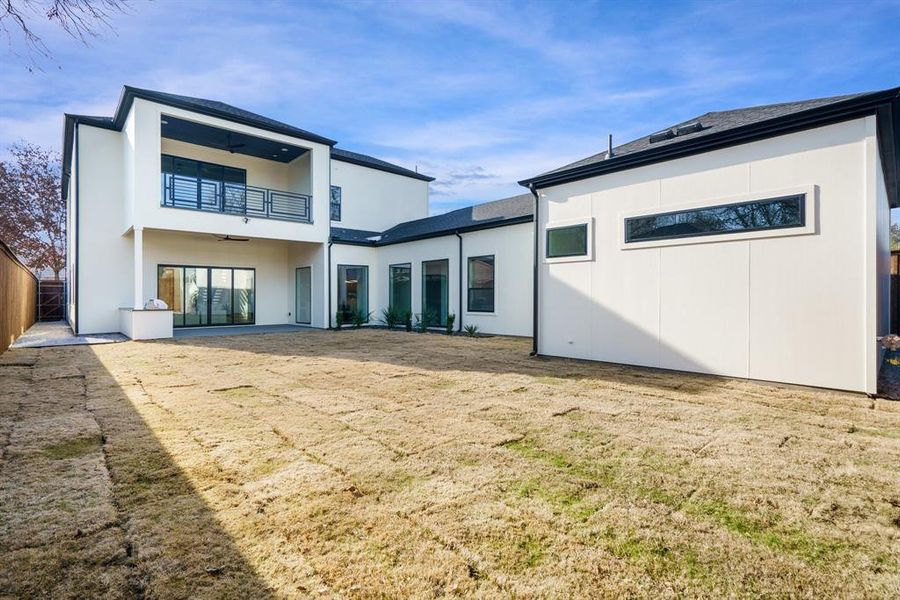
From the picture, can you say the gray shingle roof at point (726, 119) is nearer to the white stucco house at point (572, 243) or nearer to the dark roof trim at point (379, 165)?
the white stucco house at point (572, 243)

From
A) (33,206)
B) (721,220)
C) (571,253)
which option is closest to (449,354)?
(571,253)

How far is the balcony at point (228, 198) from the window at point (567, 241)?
347 inches

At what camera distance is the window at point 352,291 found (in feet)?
48.0

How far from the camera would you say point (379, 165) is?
18125 millimetres

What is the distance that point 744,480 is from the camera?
2.72m

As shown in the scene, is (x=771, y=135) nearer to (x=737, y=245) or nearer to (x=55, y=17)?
(x=737, y=245)

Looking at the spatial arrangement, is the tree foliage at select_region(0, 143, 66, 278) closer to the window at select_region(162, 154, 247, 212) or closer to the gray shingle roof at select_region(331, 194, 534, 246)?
the window at select_region(162, 154, 247, 212)

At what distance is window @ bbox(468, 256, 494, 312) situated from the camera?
11914mm

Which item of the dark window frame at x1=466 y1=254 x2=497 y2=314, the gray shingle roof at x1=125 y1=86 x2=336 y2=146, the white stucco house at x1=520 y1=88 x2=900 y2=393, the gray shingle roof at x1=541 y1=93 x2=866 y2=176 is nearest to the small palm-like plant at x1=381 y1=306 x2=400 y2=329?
the dark window frame at x1=466 y1=254 x2=497 y2=314

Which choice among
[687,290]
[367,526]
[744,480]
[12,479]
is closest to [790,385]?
[687,290]

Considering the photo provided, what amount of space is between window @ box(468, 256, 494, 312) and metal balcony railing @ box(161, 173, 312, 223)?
567 centimetres

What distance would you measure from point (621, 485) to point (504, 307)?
8965 millimetres

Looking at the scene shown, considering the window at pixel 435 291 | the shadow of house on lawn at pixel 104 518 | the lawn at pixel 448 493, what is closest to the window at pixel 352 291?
the window at pixel 435 291

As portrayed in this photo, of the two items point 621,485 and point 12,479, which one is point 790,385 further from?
point 12,479
